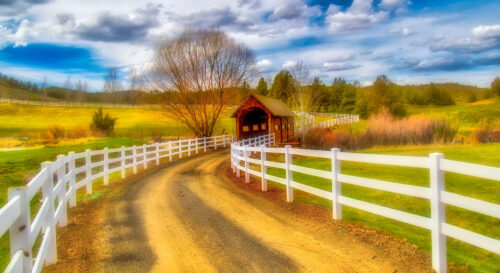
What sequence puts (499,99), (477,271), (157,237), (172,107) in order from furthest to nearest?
1. (499,99)
2. (172,107)
3. (157,237)
4. (477,271)

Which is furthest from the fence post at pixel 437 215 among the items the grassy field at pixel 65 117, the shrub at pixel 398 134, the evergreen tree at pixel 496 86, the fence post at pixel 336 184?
the evergreen tree at pixel 496 86

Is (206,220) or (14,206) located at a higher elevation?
(14,206)

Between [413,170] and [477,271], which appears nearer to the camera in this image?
[477,271]

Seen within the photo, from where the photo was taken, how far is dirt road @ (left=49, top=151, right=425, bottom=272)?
4.19m

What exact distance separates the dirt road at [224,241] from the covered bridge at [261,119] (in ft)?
78.9

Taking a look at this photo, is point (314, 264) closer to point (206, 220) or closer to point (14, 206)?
point (206, 220)

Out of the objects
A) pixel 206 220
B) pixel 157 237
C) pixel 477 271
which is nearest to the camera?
pixel 477 271

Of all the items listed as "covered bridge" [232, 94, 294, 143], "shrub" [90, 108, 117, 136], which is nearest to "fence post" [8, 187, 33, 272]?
"covered bridge" [232, 94, 294, 143]

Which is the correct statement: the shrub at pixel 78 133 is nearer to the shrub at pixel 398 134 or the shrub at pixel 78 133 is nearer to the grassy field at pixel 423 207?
the shrub at pixel 398 134

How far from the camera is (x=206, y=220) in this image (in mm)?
6371

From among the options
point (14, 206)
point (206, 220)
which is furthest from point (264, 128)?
point (14, 206)

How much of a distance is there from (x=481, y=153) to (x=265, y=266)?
16117 millimetres

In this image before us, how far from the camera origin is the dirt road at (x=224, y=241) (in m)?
4.19

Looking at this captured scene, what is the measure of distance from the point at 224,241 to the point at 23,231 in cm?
284
